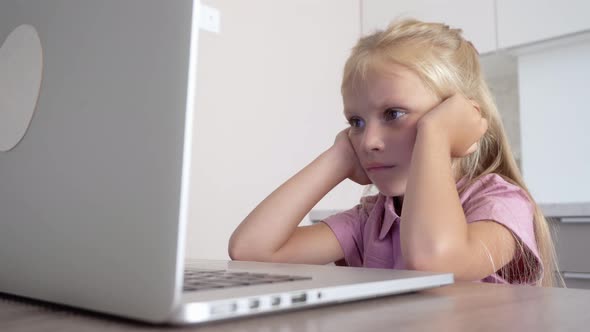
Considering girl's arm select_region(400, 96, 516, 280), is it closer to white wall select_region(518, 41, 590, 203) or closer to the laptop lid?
the laptop lid

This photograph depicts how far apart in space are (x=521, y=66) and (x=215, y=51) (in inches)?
53.4

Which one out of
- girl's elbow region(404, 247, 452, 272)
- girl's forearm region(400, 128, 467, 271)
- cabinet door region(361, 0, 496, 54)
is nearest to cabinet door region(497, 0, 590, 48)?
cabinet door region(361, 0, 496, 54)

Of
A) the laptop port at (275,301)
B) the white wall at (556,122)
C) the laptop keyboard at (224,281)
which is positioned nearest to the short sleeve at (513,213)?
the laptop keyboard at (224,281)

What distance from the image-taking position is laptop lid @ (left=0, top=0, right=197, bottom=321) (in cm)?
32

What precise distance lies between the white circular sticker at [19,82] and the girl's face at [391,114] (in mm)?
676

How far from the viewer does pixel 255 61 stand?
103 inches

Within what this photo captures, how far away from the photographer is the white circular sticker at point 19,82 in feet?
1.51

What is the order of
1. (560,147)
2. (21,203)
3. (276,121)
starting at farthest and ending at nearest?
(276,121), (560,147), (21,203)

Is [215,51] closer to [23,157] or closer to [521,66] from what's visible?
[521,66]

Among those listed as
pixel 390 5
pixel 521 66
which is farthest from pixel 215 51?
pixel 521 66

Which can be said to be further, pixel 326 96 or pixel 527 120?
pixel 326 96

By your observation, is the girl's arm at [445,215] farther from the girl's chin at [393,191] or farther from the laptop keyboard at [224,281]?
the laptop keyboard at [224,281]

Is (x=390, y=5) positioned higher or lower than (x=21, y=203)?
higher

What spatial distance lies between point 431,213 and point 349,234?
0.45m
